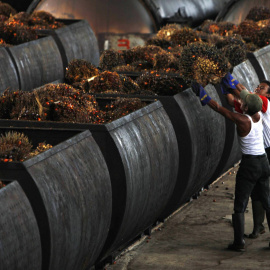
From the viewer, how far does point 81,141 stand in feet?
24.0

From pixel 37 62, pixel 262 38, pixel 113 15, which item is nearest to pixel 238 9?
pixel 113 15

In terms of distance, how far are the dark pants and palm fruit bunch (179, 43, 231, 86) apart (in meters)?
1.50

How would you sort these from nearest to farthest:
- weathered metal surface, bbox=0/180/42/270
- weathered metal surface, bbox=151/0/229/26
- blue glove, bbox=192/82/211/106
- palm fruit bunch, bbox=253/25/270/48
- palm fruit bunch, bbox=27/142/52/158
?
weathered metal surface, bbox=0/180/42/270
palm fruit bunch, bbox=27/142/52/158
blue glove, bbox=192/82/211/106
palm fruit bunch, bbox=253/25/270/48
weathered metal surface, bbox=151/0/229/26

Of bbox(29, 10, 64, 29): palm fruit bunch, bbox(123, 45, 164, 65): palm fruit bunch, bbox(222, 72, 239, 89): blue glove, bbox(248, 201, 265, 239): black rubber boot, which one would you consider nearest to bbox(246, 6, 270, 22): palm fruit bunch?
bbox(29, 10, 64, 29): palm fruit bunch

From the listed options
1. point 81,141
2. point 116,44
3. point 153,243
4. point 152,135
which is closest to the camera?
point 81,141

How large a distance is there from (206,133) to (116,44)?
35.1ft

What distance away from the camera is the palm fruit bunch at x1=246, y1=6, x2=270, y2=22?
20500 mm

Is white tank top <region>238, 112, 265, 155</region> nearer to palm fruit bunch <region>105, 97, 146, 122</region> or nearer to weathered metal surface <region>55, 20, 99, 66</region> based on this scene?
palm fruit bunch <region>105, 97, 146, 122</region>

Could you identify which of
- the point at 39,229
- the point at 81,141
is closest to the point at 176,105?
the point at 81,141

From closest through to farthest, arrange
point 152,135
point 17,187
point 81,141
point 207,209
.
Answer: point 17,187
point 81,141
point 152,135
point 207,209

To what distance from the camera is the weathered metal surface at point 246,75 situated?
1234 cm

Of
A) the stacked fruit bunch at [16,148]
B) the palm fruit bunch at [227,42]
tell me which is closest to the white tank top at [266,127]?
the stacked fruit bunch at [16,148]

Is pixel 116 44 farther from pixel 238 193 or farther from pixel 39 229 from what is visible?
pixel 39 229

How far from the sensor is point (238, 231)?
900cm
